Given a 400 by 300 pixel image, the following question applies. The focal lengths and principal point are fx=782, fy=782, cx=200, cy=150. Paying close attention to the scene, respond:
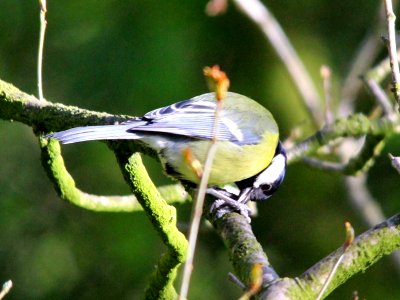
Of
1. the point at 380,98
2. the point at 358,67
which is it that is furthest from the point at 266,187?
the point at 358,67

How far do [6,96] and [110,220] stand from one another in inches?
63.6

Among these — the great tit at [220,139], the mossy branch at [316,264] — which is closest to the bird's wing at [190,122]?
the great tit at [220,139]

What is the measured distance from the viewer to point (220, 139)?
95.1 inches

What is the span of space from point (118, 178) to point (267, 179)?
4.78ft

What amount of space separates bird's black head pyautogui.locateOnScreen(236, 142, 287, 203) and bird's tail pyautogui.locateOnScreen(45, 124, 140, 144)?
2.05 feet

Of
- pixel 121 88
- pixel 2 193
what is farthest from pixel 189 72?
pixel 2 193

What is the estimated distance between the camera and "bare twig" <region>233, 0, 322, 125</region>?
3.40 meters

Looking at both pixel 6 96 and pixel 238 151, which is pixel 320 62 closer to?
pixel 238 151

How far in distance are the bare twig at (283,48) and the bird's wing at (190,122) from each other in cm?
98

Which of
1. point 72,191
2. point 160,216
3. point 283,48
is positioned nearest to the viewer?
point 160,216

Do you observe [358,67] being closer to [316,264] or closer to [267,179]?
[267,179]

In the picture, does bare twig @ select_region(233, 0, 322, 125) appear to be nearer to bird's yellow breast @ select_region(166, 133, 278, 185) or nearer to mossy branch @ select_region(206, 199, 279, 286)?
bird's yellow breast @ select_region(166, 133, 278, 185)

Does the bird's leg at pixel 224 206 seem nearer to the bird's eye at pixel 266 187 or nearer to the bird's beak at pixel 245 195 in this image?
the bird's beak at pixel 245 195

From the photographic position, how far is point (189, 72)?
405 cm
